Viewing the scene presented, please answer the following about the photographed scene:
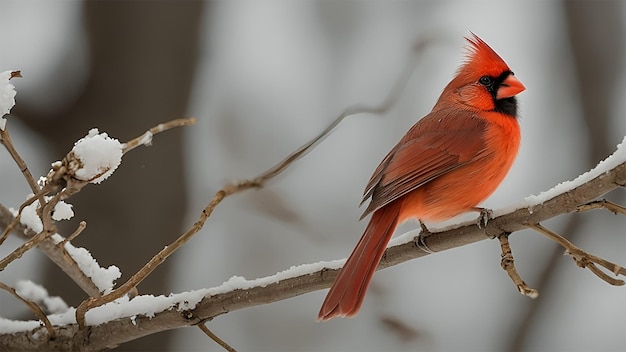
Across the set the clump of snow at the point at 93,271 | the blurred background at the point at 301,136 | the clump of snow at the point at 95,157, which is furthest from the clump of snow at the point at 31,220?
the blurred background at the point at 301,136

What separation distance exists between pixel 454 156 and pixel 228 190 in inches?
52.5

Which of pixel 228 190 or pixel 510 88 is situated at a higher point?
pixel 228 190

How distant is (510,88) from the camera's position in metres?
2.52

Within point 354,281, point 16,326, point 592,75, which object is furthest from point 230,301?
point 592,75

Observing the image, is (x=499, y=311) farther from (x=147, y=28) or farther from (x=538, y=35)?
(x=147, y=28)

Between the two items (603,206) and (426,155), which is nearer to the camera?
(603,206)

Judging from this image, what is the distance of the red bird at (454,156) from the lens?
81.7 inches

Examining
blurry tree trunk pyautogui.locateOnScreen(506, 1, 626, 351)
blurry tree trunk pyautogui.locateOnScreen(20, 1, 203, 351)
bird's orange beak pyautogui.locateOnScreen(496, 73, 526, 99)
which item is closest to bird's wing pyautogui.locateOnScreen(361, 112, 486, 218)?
bird's orange beak pyautogui.locateOnScreen(496, 73, 526, 99)

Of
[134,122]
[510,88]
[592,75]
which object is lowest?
[592,75]

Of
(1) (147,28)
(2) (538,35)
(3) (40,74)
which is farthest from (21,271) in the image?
(2) (538,35)

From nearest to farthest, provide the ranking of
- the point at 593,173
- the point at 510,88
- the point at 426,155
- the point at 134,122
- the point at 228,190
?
the point at 228,190 → the point at 593,173 → the point at 426,155 → the point at 510,88 → the point at 134,122

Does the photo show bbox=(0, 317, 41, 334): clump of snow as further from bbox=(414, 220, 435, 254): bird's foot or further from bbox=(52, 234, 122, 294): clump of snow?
bbox=(414, 220, 435, 254): bird's foot

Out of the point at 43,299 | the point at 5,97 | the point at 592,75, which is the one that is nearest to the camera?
the point at 5,97

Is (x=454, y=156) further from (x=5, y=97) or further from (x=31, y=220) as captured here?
(x=5, y=97)
